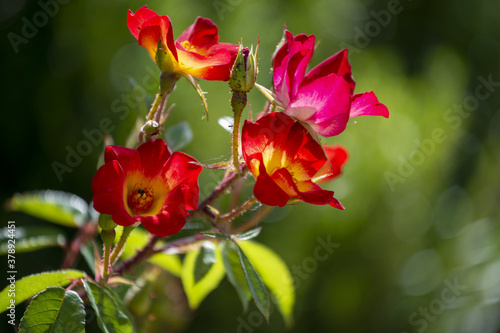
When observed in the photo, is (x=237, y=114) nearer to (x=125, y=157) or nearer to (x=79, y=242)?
(x=125, y=157)

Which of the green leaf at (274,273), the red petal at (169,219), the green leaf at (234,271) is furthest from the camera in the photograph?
the green leaf at (274,273)

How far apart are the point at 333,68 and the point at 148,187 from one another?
0.16m

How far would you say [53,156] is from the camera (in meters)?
0.88

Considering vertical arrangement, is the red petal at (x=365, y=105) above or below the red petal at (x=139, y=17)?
below

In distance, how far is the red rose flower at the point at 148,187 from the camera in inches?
13.2

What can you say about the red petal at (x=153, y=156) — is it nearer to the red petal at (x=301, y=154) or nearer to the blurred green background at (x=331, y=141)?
A: the red petal at (x=301, y=154)

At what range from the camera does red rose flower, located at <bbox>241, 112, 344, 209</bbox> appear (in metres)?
0.34

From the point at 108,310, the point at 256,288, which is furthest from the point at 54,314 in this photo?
the point at 256,288

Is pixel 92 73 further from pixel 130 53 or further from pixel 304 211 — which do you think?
pixel 304 211

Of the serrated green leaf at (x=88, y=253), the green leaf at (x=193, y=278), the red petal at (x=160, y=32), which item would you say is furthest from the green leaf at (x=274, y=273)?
the red petal at (x=160, y=32)

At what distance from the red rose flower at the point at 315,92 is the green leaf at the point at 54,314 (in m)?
0.19

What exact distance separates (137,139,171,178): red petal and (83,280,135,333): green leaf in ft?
Answer: 0.28

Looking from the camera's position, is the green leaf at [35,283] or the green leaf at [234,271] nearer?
the green leaf at [35,283]

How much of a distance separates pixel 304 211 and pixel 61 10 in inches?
22.0
